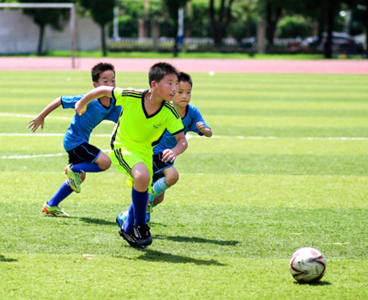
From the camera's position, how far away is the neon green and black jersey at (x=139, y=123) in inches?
193

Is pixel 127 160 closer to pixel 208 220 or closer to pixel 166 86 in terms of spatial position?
pixel 166 86

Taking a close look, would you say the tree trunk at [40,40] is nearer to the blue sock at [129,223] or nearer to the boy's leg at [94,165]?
the boy's leg at [94,165]

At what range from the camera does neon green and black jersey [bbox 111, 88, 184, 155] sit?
4.91 metres

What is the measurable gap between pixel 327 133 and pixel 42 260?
8220mm

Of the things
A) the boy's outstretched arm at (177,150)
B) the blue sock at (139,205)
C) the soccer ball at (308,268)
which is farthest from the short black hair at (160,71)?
the soccer ball at (308,268)

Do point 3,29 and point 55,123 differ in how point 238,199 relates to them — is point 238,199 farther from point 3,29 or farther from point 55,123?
point 3,29

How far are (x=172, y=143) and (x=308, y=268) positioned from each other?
2.29m

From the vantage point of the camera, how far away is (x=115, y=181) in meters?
7.57

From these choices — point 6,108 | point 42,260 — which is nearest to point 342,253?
point 42,260

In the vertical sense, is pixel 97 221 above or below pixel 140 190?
below

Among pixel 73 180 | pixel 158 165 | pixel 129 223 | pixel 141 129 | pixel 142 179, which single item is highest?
pixel 141 129

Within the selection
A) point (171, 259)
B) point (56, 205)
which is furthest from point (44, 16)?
point (171, 259)

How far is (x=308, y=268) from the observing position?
4.11 m

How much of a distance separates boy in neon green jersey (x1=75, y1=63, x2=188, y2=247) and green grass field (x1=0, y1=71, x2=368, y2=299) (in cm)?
22
